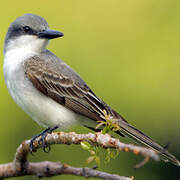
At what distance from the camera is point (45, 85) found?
4.03m

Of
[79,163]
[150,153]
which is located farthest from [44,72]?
[150,153]

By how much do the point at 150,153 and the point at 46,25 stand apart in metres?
3.16

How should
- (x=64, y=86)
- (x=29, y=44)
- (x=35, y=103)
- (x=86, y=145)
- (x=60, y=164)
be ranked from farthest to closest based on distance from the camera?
1. (x=29, y=44)
2. (x=64, y=86)
3. (x=35, y=103)
4. (x=60, y=164)
5. (x=86, y=145)

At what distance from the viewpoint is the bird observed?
12.7ft

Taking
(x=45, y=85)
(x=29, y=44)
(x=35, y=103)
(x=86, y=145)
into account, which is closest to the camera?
(x=86, y=145)

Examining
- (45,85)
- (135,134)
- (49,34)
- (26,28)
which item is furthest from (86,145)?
(26,28)

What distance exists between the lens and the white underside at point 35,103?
3.86m

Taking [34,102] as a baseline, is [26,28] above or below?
above

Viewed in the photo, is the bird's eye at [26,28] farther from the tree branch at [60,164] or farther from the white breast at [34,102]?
the tree branch at [60,164]

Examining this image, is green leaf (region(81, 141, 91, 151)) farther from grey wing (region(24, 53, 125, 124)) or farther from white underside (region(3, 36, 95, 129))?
white underside (region(3, 36, 95, 129))

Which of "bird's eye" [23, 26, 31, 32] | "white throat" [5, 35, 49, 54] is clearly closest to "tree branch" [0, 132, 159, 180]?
"white throat" [5, 35, 49, 54]

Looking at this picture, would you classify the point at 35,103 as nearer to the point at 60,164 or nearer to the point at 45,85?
the point at 45,85

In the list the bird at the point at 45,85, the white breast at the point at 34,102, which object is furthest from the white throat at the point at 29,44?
the white breast at the point at 34,102

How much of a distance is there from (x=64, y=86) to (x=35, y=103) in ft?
1.53
